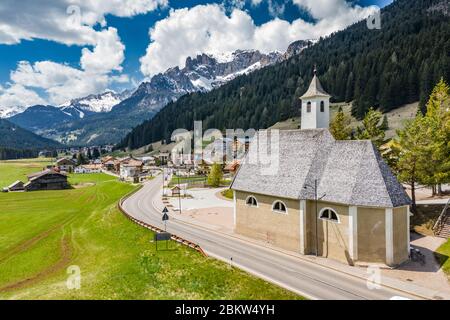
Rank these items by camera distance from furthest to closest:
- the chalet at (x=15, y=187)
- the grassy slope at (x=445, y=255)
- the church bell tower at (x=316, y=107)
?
the chalet at (x=15, y=187), the church bell tower at (x=316, y=107), the grassy slope at (x=445, y=255)

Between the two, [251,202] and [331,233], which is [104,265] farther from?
[331,233]

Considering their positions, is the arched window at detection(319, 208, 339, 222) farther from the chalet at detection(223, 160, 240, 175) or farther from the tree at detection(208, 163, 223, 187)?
the chalet at detection(223, 160, 240, 175)

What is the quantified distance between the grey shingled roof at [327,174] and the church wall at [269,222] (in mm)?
1063

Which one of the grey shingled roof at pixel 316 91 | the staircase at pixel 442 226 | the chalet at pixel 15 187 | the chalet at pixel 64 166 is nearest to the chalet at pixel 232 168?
the grey shingled roof at pixel 316 91

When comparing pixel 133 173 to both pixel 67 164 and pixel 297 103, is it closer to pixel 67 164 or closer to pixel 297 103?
pixel 67 164

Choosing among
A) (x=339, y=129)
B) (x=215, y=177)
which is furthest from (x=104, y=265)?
(x=215, y=177)

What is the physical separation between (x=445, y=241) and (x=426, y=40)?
144801 millimetres

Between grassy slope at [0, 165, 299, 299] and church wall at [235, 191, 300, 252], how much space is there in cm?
738

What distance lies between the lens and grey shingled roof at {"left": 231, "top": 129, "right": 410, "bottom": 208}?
1028 inches

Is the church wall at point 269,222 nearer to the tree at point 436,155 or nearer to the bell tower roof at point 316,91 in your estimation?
the bell tower roof at point 316,91

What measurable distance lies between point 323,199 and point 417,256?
9092 mm

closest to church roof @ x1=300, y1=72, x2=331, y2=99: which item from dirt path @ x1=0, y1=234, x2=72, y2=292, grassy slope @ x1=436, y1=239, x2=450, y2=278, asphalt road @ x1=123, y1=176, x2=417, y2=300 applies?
asphalt road @ x1=123, y1=176, x2=417, y2=300

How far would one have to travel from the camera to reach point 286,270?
2508cm

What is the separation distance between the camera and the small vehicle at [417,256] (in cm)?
2707
